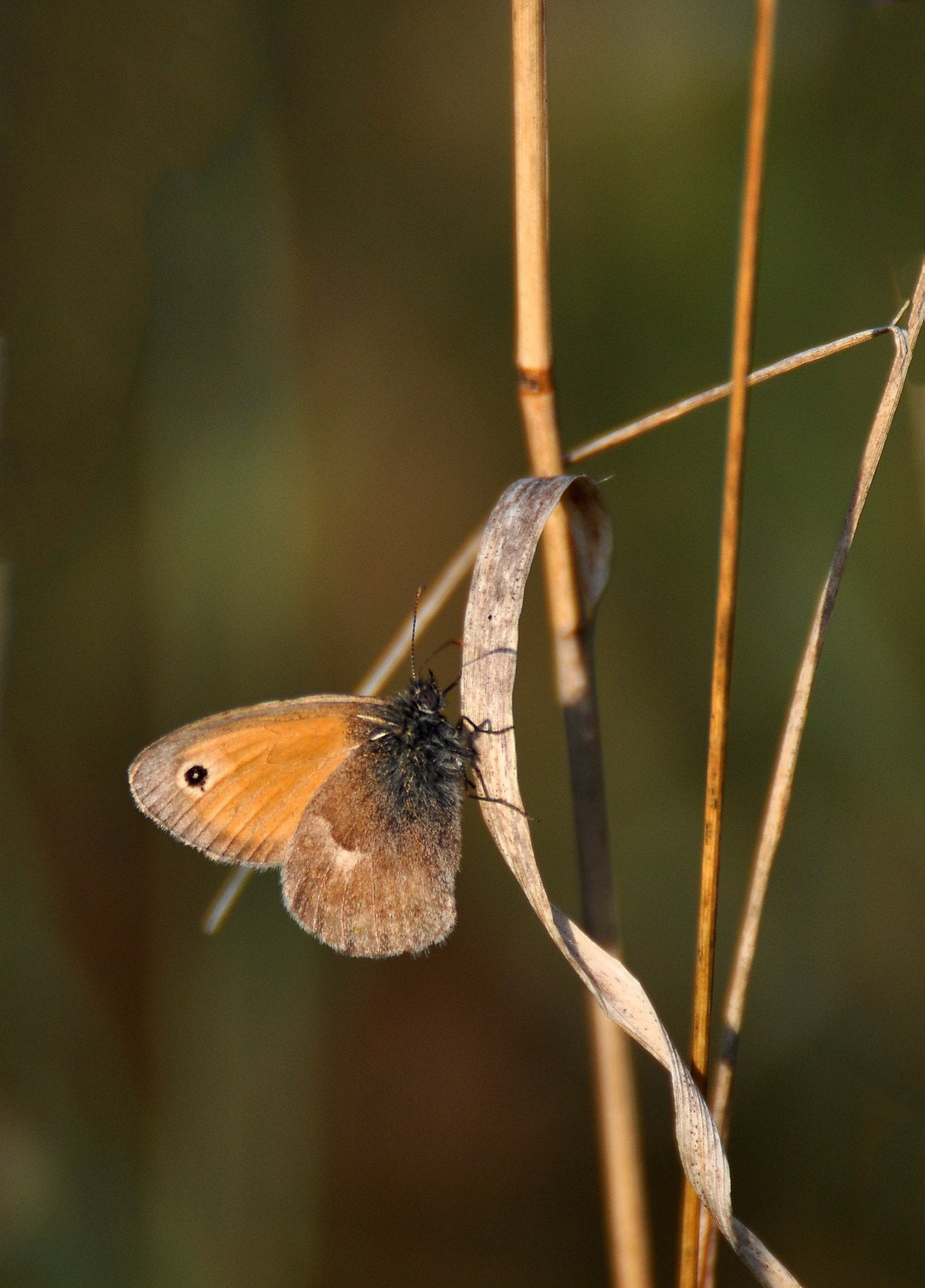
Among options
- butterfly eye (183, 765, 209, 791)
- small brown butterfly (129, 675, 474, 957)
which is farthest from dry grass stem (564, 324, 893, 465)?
butterfly eye (183, 765, 209, 791)

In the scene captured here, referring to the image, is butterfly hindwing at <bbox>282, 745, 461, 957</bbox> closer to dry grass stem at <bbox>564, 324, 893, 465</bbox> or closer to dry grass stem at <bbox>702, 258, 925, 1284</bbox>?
dry grass stem at <bbox>702, 258, 925, 1284</bbox>

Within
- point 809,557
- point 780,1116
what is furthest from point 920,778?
point 780,1116

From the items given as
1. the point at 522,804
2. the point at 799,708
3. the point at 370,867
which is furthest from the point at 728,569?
the point at 370,867

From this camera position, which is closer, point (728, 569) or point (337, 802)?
point (728, 569)

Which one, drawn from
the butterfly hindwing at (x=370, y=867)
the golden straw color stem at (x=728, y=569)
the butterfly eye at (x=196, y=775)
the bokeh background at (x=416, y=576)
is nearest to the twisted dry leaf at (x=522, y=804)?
the golden straw color stem at (x=728, y=569)

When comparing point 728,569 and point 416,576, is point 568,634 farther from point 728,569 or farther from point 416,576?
point 416,576

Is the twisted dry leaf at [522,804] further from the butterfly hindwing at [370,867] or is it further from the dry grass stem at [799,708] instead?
the butterfly hindwing at [370,867]
